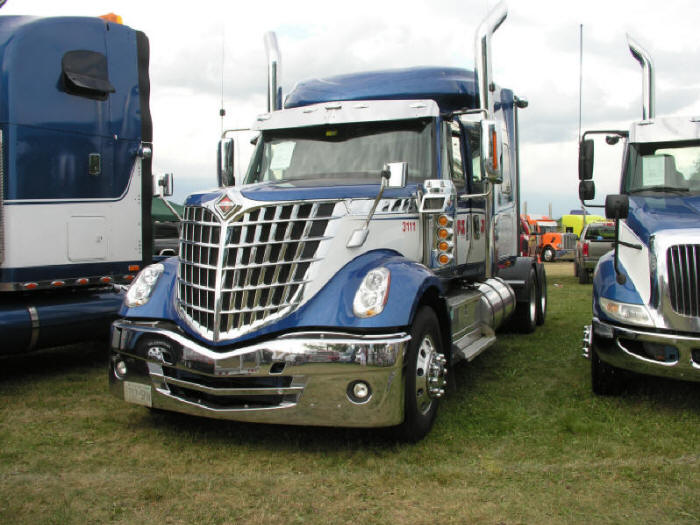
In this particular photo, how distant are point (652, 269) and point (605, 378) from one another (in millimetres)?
1118

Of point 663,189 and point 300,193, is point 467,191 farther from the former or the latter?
point 300,193

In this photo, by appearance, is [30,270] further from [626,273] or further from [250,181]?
[626,273]

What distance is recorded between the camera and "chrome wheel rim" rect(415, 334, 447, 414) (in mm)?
5223

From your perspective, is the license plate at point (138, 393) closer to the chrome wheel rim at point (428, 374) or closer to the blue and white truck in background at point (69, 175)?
the chrome wheel rim at point (428, 374)

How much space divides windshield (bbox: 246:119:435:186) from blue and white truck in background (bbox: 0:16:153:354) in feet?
6.58

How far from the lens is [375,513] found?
407 cm

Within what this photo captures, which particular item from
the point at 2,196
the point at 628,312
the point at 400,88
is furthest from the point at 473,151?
the point at 2,196

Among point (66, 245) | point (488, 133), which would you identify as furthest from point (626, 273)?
point (66, 245)

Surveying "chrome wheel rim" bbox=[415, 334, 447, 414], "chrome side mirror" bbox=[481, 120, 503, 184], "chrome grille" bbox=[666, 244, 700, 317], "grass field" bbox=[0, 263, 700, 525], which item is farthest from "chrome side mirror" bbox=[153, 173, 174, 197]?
"chrome grille" bbox=[666, 244, 700, 317]

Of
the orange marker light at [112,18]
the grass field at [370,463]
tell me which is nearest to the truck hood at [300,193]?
the grass field at [370,463]

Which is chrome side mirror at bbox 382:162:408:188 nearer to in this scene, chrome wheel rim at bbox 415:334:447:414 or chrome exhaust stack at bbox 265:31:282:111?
chrome wheel rim at bbox 415:334:447:414

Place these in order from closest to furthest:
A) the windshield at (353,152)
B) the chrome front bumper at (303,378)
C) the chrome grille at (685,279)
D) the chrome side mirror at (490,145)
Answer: the chrome front bumper at (303,378)
the chrome grille at (685,279)
the chrome side mirror at (490,145)
the windshield at (353,152)

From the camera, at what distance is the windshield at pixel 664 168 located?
711 centimetres

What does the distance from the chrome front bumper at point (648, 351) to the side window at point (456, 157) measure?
1.90 m
